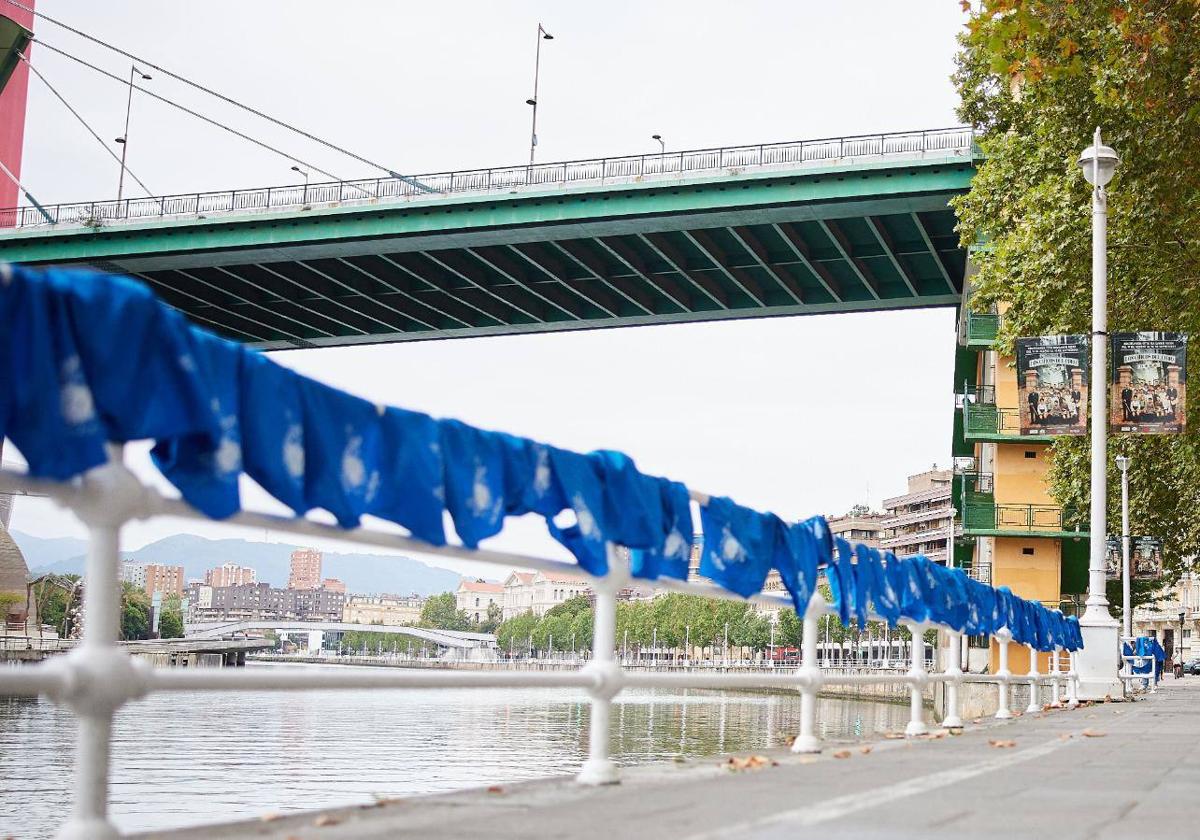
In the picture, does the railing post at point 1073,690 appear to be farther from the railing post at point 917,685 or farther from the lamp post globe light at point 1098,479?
the railing post at point 917,685

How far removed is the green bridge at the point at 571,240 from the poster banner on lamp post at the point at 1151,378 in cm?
2416

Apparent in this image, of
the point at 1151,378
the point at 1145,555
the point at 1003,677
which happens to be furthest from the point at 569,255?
the point at 1003,677

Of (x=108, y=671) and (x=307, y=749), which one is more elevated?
(x=108, y=671)

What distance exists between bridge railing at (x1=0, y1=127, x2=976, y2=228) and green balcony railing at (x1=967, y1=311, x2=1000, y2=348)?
6919 millimetres

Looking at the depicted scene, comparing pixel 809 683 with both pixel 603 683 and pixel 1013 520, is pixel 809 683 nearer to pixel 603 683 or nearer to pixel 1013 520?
pixel 603 683

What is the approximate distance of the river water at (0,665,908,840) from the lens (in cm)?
2342

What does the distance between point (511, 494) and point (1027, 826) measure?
2580 millimetres

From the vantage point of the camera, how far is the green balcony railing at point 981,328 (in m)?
49.4

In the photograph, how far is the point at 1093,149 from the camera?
68.0 ft

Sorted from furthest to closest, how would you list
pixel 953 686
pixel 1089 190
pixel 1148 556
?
pixel 1148 556, pixel 1089 190, pixel 953 686

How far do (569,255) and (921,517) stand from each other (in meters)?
127

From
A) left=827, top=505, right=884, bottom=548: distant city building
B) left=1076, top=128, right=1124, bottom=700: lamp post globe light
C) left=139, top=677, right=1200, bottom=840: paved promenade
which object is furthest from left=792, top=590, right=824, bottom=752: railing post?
left=827, top=505, right=884, bottom=548: distant city building

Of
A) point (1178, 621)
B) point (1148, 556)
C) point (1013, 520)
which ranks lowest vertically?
point (1178, 621)

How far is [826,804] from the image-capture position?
5.24m
